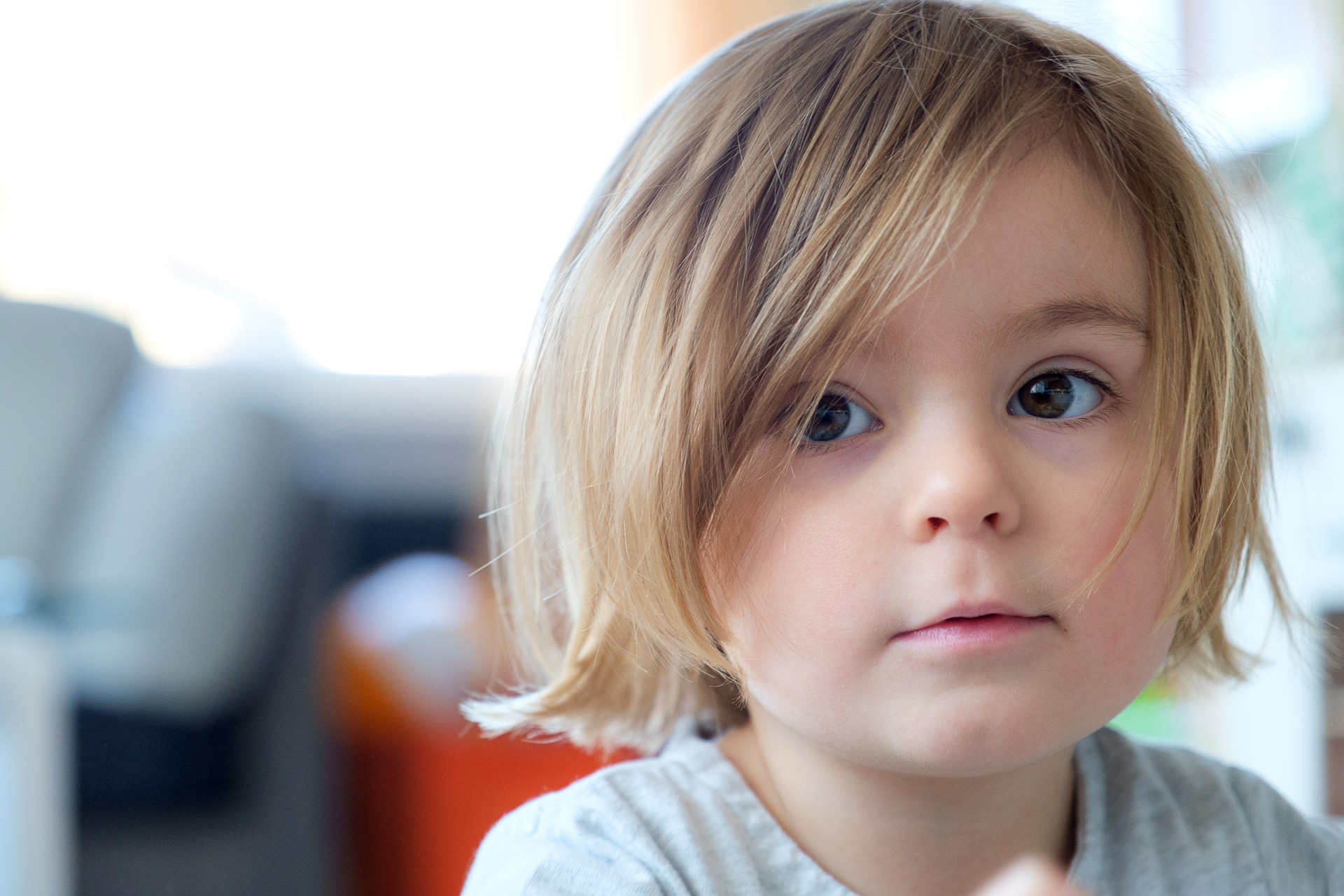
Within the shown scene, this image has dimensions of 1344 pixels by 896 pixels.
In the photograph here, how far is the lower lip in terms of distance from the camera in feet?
1.38

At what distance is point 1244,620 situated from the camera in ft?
3.80

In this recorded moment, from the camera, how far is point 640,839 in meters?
0.48

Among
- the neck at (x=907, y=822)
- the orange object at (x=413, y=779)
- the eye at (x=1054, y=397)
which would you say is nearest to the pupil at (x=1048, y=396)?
the eye at (x=1054, y=397)

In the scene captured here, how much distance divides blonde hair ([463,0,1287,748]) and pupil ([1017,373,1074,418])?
4cm

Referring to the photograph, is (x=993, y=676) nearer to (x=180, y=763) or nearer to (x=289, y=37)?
(x=180, y=763)

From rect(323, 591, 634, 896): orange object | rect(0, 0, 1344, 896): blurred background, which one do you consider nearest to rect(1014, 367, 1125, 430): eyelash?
rect(0, 0, 1344, 896): blurred background

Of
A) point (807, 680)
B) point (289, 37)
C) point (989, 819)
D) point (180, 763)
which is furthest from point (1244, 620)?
point (289, 37)

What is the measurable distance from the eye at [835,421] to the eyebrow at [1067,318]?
0.06 metres

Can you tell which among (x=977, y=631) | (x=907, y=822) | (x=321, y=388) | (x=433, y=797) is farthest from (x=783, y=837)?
(x=321, y=388)

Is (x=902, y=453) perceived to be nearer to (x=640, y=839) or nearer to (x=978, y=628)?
(x=978, y=628)

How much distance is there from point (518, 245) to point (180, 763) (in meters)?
0.96

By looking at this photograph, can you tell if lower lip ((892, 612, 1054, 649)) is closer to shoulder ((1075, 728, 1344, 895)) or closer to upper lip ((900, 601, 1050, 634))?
upper lip ((900, 601, 1050, 634))

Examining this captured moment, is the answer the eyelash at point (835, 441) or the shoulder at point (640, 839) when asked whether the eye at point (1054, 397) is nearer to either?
the eyelash at point (835, 441)

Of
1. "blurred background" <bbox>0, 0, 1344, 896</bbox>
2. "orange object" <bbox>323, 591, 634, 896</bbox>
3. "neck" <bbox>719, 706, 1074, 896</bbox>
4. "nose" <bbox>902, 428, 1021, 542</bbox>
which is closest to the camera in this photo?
"nose" <bbox>902, 428, 1021, 542</bbox>
